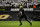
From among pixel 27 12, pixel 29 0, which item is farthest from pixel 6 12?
pixel 29 0

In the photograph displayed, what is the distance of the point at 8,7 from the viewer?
11.1m

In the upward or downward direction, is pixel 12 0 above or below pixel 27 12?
above

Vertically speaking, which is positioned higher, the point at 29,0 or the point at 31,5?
the point at 29,0

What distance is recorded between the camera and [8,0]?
10.9 meters

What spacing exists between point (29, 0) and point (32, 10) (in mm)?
1577

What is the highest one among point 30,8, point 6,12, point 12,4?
point 12,4

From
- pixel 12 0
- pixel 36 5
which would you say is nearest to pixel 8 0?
pixel 12 0

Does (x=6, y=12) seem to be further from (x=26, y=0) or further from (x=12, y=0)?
(x=26, y=0)

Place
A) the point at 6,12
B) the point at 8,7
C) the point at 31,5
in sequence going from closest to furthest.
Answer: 1. the point at 31,5
2. the point at 8,7
3. the point at 6,12

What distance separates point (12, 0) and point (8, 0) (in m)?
0.62

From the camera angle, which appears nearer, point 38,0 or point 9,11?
point 38,0

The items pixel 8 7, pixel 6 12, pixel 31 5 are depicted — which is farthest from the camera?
pixel 6 12

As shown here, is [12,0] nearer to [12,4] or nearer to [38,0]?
[12,4]

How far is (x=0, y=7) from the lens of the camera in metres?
11.2
